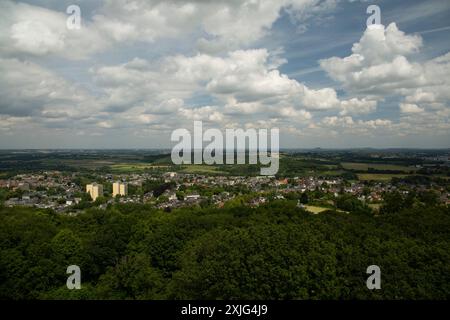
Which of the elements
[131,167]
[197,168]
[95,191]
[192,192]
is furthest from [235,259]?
[131,167]

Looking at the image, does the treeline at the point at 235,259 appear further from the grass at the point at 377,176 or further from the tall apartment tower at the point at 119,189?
the grass at the point at 377,176

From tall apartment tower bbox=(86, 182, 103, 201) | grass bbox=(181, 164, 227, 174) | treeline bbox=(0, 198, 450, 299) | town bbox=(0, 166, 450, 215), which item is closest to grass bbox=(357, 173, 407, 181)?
town bbox=(0, 166, 450, 215)

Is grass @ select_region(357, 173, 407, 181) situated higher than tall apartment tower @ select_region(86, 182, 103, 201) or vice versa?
grass @ select_region(357, 173, 407, 181)

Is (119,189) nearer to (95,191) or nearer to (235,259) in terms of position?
(95,191)

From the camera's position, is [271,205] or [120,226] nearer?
[120,226]

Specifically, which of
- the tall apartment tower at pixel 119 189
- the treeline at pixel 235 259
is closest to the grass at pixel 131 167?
the tall apartment tower at pixel 119 189

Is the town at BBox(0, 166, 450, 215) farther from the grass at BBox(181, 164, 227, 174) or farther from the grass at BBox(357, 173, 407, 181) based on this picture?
the grass at BBox(181, 164, 227, 174)
